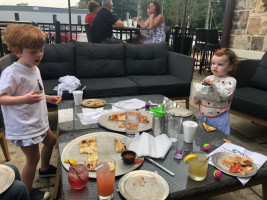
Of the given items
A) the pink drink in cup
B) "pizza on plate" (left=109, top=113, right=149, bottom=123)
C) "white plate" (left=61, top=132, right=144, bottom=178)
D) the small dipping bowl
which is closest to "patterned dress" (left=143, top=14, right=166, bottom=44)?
"pizza on plate" (left=109, top=113, right=149, bottom=123)

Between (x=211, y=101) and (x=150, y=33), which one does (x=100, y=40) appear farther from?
(x=211, y=101)

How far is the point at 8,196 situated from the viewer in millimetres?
984

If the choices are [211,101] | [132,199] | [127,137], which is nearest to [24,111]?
[127,137]

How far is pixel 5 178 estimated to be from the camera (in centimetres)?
98

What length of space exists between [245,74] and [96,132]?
2.64 m

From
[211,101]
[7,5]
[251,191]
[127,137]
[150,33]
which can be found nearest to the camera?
[127,137]

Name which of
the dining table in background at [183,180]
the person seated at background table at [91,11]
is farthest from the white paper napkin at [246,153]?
the person seated at background table at [91,11]

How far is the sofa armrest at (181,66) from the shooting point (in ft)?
10.7

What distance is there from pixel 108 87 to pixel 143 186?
202 centimetres

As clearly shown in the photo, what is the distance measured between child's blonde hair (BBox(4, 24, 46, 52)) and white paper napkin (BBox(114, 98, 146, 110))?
868mm

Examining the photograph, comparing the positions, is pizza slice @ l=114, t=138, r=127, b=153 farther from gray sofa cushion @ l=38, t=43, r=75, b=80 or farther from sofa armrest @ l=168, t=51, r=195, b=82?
sofa armrest @ l=168, t=51, r=195, b=82

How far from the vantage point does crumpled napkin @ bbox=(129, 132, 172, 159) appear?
3.84 ft

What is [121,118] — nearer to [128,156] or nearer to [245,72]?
[128,156]

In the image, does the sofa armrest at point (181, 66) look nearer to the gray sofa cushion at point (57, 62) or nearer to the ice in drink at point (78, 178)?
the gray sofa cushion at point (57, 62)
